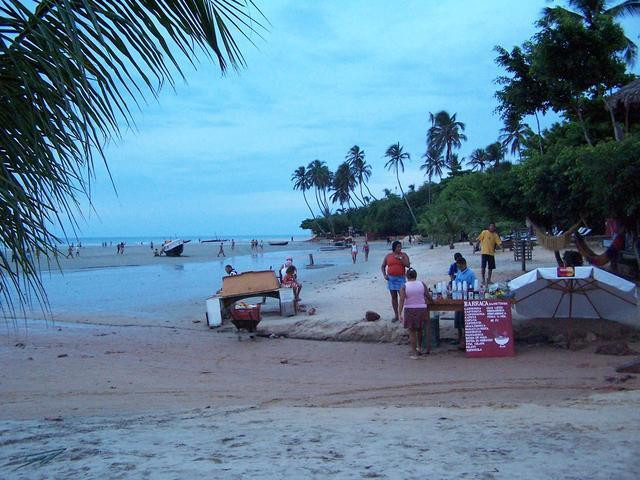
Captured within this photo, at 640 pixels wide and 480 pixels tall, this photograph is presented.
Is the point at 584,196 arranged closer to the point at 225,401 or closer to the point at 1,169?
the point at 225,401

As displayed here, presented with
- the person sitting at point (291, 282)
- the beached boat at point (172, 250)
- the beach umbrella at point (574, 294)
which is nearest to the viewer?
the beach umbrella at point (574, 294)

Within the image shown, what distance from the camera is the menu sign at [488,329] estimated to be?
9.69 m

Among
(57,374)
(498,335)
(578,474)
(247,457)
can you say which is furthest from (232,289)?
(578,474)

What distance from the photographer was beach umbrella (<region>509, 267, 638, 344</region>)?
918 centimetres

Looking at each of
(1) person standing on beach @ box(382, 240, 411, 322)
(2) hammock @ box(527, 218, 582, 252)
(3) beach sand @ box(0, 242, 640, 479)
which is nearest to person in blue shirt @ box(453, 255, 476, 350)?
(3) beach sand @ box(0, 242, 640, 479)

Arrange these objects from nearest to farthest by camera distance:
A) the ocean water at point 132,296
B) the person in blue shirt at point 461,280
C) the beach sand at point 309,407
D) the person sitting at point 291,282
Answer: the beach sand at point 309,407 < the person in blue shirt at point 461,280 < the person sitting at point 291,282 < the ocean water at point 132,296

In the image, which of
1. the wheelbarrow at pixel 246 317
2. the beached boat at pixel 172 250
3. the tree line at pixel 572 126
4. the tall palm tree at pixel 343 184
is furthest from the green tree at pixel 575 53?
the tall palm tree at pixel 343 184

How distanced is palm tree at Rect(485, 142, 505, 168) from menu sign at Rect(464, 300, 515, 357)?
190ft

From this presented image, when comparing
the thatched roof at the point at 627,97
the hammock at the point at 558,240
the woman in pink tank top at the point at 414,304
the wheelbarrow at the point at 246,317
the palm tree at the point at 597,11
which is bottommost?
the wheelbarrow at the point at 246,317

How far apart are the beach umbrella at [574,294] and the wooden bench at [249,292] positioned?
6381mm

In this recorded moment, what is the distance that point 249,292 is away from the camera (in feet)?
48.1

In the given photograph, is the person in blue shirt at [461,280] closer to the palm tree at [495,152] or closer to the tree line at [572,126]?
the tree line at [572,126]

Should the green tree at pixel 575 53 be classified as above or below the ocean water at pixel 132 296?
above

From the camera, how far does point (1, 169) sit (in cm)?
240
